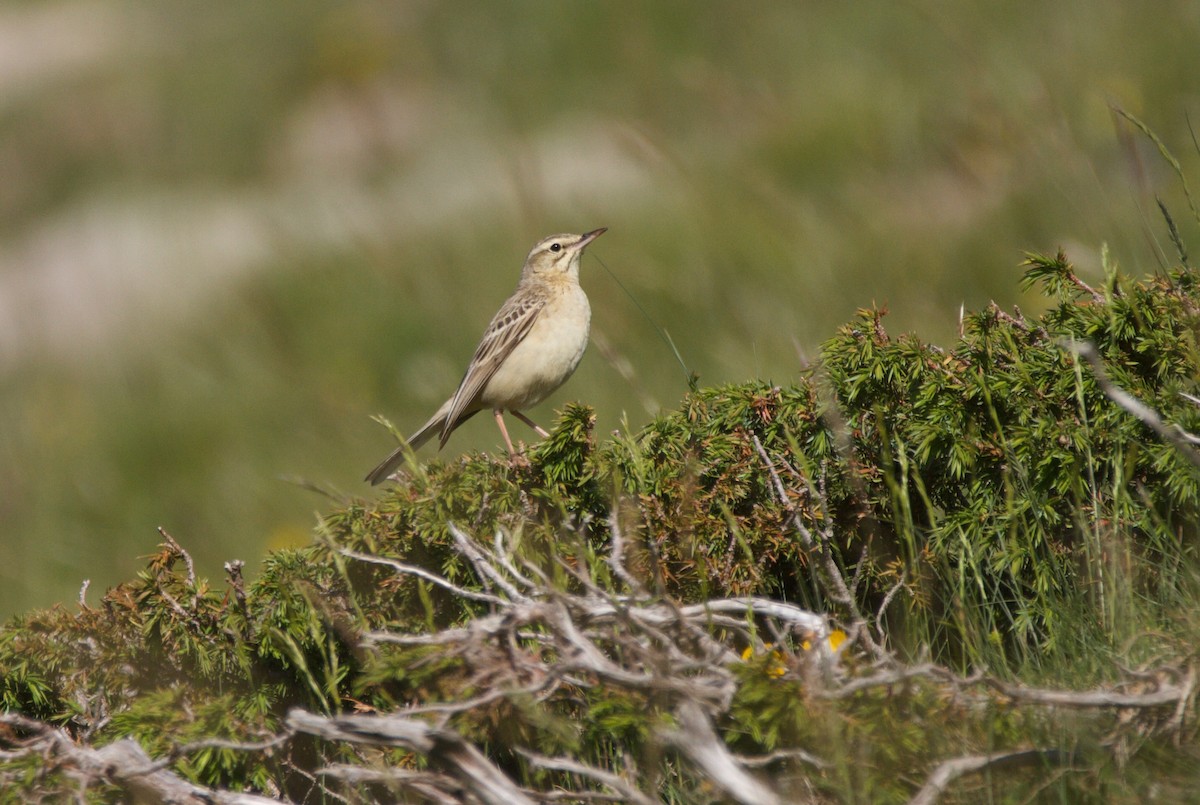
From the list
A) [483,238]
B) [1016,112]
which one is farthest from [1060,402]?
[483,238]

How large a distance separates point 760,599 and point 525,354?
9.69 ft

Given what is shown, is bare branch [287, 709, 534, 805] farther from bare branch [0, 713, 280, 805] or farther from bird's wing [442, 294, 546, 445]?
bird's wing [442, 294, 546, 445]

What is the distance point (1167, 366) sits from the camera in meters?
3.39

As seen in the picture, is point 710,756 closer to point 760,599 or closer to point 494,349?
point 760,599

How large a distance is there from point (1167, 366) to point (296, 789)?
2.65 m

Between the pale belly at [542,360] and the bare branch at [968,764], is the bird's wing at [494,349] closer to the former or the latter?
the pale belly at [542,360]

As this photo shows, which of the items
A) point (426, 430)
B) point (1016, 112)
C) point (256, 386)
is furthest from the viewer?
point (256, 386)

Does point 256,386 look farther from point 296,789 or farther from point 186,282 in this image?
point 296,789

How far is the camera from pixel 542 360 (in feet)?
19.2

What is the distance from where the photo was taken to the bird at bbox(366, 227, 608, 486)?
5.88m

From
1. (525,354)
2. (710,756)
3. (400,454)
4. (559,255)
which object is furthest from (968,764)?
(559,255)

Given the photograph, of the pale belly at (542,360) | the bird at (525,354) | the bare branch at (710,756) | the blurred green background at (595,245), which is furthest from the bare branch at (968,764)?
the pale belly at (542,360)

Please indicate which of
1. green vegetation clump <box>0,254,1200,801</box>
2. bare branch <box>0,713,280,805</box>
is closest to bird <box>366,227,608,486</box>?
green vegetation clump <box>0,254,1200,801</box>

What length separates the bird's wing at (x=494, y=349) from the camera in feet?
19.9
